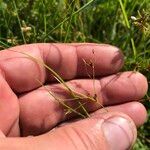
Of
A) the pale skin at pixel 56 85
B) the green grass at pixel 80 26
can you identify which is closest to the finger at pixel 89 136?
the pale skin at pixel 56 85

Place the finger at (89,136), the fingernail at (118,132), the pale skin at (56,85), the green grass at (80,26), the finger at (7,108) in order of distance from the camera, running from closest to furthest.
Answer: the finger at (89,136) → the fingernail at (118,132) → the finger at (7,108) → the pale skin at (56,85) → the green grass at (80,26)

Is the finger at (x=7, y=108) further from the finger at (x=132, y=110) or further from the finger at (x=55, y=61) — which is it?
the finger at (x=132, y=110)

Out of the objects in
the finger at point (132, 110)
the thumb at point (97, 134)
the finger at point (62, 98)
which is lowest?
the finger at point (132, 110)

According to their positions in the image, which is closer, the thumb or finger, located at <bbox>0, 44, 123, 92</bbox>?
the thumb

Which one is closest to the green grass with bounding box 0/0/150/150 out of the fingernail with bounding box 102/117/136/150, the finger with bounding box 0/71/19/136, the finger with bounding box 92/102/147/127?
the finger with bounding box 92/102/147/127

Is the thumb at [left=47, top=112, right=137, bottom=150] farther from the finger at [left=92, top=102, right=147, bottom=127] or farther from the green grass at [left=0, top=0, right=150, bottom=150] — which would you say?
the green grass at [left=0, top=0, right=150, bottom=150]

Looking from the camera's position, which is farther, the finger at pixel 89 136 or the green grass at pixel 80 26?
the green grass at pixel 80 26

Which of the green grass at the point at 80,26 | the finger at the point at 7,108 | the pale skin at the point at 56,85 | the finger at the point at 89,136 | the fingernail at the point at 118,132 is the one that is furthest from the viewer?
the green grass at the point at 80,26

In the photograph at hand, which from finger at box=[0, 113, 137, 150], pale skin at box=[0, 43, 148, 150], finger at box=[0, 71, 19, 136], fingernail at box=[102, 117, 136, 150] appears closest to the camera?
finger at box=[0, 113, 137, 150]
